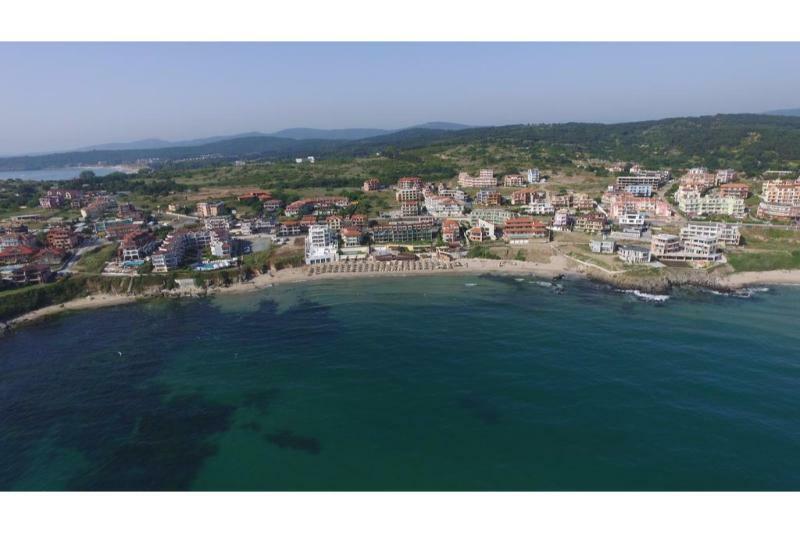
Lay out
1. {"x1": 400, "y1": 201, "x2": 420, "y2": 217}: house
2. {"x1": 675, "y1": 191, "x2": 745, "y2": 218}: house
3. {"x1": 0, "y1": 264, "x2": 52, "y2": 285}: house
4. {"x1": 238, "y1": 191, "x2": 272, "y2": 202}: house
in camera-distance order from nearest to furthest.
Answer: {"x1": 0, "y1": 264, "x2": 52, "y2": 285}: house, {"x1": 675, "y1": 191, "x2": 745, "y2": 218}: house, {"x1": 400, "y1": 201, "x2": 420, "y2": 217}: house, {"x1": 238, "y1": 191, "x2": 272, "y2": 202}: house

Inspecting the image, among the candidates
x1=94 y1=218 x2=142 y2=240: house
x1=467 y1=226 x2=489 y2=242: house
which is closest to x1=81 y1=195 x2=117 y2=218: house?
x1=94 y1=218 x2=142 y2=240: house

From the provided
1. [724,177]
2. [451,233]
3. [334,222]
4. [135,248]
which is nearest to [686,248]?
[451,233]

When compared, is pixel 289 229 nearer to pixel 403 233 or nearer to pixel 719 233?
pixel 403 233

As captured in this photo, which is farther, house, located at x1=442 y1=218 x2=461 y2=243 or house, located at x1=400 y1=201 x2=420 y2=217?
house, located at x1=400 y1=201 x2=420 y2=217

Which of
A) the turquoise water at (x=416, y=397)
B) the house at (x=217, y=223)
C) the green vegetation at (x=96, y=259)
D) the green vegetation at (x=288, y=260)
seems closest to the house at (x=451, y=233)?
the green vegetation at (x=288, y=260)

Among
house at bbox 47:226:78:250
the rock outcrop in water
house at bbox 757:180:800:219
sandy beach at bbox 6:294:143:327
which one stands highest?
house at bbox 757:180:800:219

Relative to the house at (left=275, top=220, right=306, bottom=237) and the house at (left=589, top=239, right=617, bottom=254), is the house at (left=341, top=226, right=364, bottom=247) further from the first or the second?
the house at (left=589, top=239, right=617, bottom=254)

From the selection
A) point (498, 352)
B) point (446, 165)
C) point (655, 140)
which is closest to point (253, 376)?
point (498, 352)
